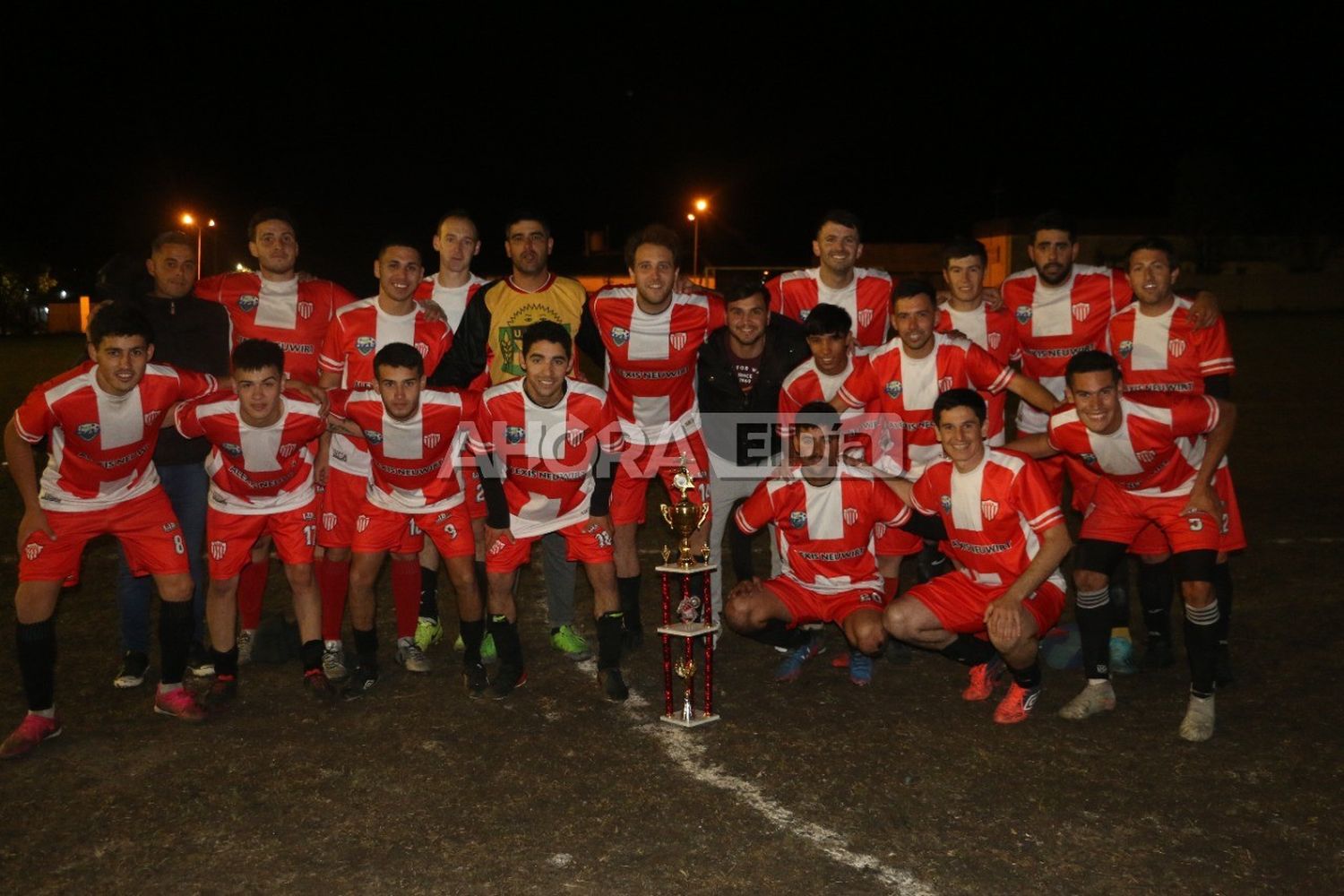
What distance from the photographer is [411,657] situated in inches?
248

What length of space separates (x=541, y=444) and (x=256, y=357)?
1.43m

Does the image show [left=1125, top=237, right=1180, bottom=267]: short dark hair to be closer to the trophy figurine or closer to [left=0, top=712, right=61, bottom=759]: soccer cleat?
the trophy figurine

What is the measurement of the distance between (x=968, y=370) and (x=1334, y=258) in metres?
54.9

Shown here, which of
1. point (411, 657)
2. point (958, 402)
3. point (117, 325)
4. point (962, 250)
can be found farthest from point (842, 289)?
point (117, 325)

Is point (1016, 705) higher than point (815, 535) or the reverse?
the reverse

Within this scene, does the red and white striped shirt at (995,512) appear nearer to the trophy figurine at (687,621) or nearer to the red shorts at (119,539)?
the trophy figurine at (687,621)

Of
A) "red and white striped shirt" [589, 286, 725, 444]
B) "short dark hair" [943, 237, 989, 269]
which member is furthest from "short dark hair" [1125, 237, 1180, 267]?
"red and white striped shirt" [589, 286, 725, 444]

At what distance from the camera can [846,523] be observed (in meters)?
6.22

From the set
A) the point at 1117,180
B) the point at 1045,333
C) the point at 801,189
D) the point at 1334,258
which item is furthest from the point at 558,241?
the point at 1045,333

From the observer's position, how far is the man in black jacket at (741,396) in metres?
6.61

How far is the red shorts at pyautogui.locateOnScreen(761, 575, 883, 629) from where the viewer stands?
614 centimetres

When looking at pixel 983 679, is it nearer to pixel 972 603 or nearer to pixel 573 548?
pixel 972 603

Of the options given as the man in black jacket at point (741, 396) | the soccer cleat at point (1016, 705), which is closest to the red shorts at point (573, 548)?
the man in black jacket at point (741, 396)

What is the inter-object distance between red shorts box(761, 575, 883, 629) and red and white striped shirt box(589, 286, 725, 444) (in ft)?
3.76
